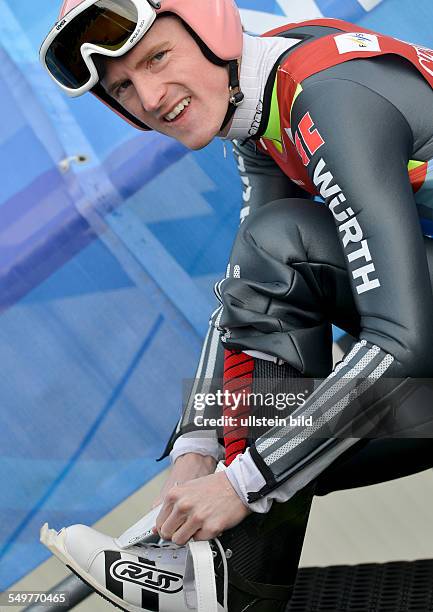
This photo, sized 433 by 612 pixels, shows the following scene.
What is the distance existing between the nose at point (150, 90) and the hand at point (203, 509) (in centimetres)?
59

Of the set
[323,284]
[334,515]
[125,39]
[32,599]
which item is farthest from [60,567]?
[125,39]

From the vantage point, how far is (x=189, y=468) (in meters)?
1.65

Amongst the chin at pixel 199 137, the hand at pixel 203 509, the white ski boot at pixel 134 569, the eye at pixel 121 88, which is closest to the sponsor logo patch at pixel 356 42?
the chin at pixel 199 137

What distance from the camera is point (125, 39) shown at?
1.55 m

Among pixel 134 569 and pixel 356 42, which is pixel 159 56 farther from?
pixel 134 569

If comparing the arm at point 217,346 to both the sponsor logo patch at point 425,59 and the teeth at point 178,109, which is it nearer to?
the teeth at point 178,109

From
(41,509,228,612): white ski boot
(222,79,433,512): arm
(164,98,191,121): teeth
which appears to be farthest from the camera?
(164,98,191,121): teeth

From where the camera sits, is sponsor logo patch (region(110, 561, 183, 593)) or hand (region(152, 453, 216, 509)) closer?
sponsor logo patch (region(110, 561, 183, 593))

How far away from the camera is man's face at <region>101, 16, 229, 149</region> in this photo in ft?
5.20

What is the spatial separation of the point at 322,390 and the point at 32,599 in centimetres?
88

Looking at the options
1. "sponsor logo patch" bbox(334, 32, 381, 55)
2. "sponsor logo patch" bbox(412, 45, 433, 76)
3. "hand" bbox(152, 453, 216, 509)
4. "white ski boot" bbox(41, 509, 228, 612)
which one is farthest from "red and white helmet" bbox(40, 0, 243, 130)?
"white ski boot" bbox(41, 509, 228, 612)

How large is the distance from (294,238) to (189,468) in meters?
0.42

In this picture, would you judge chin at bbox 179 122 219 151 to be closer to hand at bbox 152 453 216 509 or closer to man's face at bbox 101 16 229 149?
man's face at bbox 101 16 229 149

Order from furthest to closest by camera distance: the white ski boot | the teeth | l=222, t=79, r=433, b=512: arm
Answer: the teeth < the white ski boot < l=222, t=79, r=433, b=512: arm
